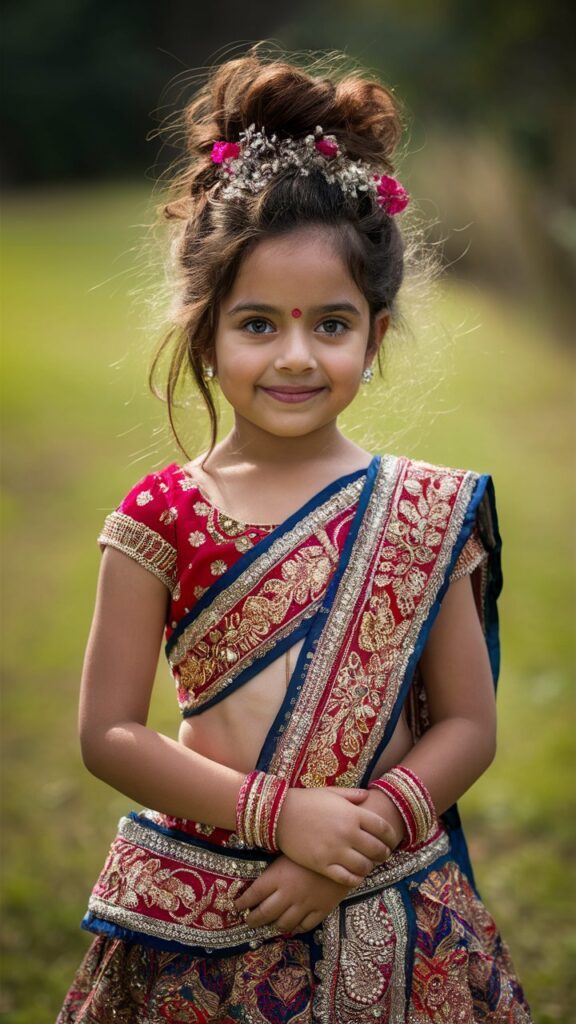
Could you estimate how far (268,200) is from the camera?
81.3 inches

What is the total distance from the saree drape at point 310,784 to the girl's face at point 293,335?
0.17m

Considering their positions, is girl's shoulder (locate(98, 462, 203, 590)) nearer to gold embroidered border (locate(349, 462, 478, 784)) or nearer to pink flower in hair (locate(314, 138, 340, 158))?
gold embroidered border (locate(349, 462, 478, 784))

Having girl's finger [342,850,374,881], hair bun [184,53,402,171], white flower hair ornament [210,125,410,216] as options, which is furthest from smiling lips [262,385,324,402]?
girl's finger [342,850,374,881]

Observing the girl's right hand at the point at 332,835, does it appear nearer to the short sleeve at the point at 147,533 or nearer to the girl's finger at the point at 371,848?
the girl's finger at the point at 371,848

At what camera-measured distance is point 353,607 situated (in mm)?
2076

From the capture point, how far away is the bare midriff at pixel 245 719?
2068 mm

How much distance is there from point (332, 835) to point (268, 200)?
39.6 inches

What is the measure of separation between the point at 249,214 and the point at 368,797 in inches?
37.3

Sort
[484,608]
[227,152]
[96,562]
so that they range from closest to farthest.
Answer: [227,152], [484,608], [96,562]

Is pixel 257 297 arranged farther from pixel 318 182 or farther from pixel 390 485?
pixel 390 485

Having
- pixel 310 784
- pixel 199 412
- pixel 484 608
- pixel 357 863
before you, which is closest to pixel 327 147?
pixel 199 412

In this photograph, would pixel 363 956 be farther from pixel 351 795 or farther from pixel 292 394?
pixel 292 394

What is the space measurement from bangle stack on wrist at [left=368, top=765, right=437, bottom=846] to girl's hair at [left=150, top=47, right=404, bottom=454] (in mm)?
668

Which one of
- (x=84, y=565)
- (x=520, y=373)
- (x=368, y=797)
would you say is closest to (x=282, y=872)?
(x=368, y=797)
